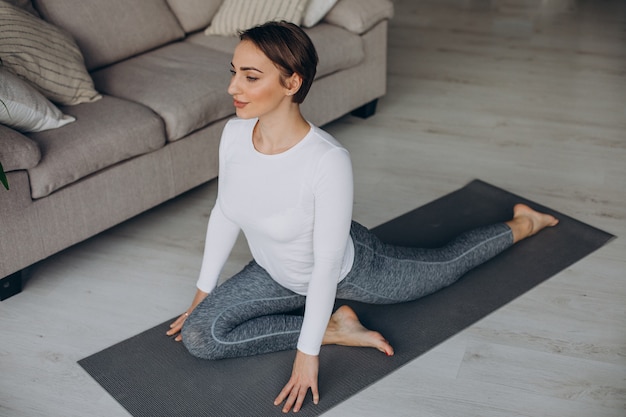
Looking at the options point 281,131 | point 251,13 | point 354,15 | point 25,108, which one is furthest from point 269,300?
point 354,15

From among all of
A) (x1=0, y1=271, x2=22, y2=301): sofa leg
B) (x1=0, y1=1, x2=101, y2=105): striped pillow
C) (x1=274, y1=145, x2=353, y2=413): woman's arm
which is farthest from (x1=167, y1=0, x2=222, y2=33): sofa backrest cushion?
(x1=274, y1=145, x2=353, y2=413): woman's arm

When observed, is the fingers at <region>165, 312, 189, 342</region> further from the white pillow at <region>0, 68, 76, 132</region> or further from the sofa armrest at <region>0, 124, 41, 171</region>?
the white pillow at <region>0, 68, 76, 132</region>

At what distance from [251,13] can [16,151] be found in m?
1.28

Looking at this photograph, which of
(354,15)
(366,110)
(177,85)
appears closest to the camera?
(177,85)

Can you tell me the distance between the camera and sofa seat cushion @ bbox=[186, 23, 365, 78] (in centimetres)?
323

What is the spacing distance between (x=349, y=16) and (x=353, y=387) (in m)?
1.76

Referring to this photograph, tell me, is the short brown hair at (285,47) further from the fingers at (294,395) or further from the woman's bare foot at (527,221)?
the woman's bare foot at (527,221)

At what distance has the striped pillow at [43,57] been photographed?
2.62m

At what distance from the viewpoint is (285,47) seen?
1816mm

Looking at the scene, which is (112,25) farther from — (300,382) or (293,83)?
(300,382)

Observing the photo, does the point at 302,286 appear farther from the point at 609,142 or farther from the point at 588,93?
the point at 588,93

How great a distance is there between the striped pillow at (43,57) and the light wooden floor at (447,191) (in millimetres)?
491

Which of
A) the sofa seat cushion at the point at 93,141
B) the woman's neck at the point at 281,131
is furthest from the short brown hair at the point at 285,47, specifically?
the sofa seat cushion at the point at 93,141

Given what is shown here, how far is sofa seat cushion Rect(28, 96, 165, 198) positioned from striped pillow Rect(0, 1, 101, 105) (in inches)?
2.5
